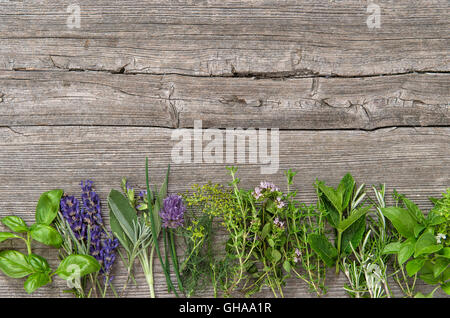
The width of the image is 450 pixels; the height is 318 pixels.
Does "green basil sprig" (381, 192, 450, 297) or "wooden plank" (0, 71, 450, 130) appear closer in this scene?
"green basil sprig" (381, 192, 450, 297)

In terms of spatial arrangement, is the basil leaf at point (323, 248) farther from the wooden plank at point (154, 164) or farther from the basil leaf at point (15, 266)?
the basil leaf at point (15, 266)

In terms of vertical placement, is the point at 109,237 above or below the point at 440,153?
below

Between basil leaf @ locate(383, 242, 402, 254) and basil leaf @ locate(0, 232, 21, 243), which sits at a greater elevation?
basil leaf @ locate(0, 232, 21, 243)

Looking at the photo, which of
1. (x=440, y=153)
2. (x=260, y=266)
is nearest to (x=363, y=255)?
(x=260, y=266)

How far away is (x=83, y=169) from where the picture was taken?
100 cm

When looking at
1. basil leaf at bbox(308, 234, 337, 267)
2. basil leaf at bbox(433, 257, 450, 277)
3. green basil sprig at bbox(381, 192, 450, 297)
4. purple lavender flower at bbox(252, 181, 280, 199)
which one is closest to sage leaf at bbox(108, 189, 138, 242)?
purple lavender flower at bbox(252, 181, 280, 199)

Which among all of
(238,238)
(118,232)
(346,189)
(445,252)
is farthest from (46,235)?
(445,252)

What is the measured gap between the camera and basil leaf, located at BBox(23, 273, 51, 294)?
2.93 ft

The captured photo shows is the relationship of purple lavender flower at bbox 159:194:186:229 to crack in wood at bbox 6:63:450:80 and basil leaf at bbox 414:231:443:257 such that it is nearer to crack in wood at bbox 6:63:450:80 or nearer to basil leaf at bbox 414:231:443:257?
crack in wood at bbox 6:63:450:80

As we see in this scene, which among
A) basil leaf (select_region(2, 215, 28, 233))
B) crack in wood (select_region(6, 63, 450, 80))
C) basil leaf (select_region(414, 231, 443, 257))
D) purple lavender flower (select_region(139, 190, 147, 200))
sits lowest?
basil leaf (select_region(414, 231, 443, 257))

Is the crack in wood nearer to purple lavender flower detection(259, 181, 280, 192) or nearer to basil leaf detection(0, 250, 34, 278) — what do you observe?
purple lavender flower detection(259, 181, 280, 192)

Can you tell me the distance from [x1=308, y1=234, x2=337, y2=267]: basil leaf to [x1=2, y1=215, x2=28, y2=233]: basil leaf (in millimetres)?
772
